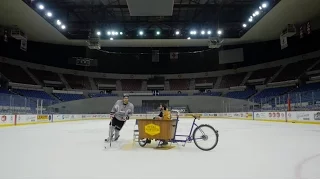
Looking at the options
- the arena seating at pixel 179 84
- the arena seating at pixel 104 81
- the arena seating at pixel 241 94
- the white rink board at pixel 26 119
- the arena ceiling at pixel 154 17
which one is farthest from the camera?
the arena seating at pixel 104 81

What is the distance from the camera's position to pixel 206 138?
552cm

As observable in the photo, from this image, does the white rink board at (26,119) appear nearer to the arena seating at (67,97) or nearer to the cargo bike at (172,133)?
the cargo bike at (172,133)

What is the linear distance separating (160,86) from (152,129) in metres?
31.6

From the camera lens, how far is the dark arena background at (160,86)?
436 centimetres

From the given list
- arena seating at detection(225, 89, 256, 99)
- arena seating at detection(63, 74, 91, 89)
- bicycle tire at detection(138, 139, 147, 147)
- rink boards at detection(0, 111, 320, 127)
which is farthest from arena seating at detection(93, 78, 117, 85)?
bicycle tire at detection(138, 139, 147, 147)

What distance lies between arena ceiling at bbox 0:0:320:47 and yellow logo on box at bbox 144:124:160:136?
13060mm

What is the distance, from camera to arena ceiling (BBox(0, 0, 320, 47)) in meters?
21.1

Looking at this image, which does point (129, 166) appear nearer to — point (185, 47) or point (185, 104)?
point (185, 104)

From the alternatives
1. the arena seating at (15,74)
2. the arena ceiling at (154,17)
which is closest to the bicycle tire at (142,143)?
the arena ceiling at (154,17)

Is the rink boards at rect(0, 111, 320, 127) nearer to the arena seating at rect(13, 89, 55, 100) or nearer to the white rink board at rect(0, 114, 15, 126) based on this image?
the white rink board at rect(0, 114, 15, 126)

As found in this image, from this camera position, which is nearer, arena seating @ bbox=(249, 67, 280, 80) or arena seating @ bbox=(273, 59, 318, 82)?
arena seating @ bbox=(273, 59, 318, 82)

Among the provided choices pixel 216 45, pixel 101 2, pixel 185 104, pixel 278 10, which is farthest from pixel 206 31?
pixel 185 104

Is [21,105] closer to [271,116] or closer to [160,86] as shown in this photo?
[271,116]

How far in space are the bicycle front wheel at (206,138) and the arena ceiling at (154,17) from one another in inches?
523
